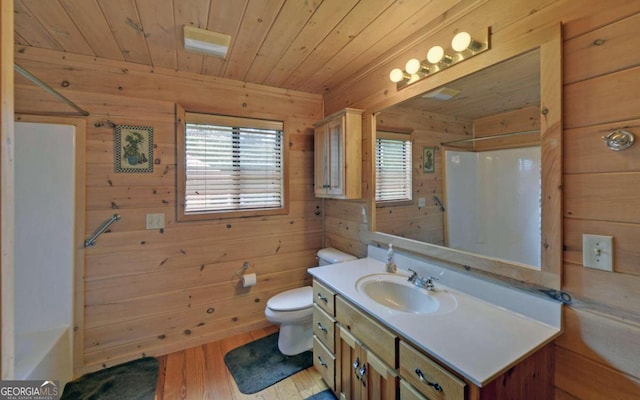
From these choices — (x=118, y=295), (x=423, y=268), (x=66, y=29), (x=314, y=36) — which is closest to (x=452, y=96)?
(x=314, y=36)

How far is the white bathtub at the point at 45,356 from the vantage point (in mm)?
1483

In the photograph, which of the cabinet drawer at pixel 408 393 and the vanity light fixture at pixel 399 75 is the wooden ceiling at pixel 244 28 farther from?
the cabinet drawer at pixel 408 393

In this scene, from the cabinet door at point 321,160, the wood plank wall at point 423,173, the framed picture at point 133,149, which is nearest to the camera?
the wood plank wall at point 423,173

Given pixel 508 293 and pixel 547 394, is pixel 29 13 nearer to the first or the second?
pixel 508 293

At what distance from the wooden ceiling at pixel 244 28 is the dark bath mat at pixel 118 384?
228 cm

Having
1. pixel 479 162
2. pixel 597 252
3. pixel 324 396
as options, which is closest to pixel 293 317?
pixel 324 396

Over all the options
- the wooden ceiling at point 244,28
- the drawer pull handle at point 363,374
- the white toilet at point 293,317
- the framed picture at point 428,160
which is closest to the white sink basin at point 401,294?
the drawer pull handle at point 363,374

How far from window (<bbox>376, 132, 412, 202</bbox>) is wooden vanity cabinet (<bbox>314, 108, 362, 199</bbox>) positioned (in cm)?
18

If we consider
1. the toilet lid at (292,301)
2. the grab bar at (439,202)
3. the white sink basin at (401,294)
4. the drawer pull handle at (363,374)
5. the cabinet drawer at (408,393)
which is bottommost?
the drawer pull handle at (363,374)

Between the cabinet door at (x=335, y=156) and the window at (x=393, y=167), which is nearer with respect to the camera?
the window at (x=393, y=167)

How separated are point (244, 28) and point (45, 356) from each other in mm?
2294

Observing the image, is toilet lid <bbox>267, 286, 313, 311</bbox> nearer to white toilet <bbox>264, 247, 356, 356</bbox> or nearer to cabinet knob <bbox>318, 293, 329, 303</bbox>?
white toilet <bbox>264, 247, 356, 356</bbox>

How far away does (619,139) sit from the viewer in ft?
3.01

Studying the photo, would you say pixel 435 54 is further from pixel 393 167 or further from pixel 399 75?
pixel 393 167
